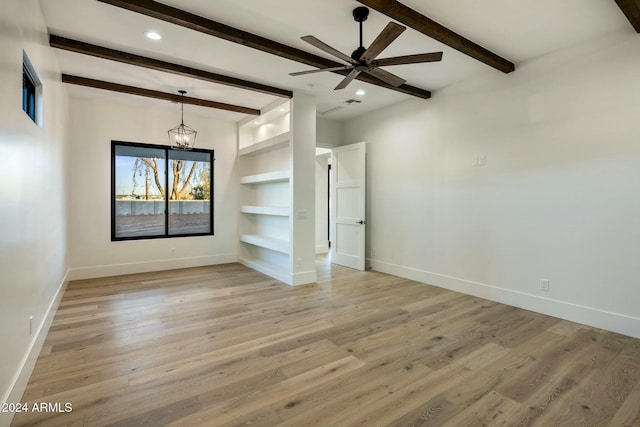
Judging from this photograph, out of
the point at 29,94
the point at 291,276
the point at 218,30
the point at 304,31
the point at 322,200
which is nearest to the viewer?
the point at 29,94

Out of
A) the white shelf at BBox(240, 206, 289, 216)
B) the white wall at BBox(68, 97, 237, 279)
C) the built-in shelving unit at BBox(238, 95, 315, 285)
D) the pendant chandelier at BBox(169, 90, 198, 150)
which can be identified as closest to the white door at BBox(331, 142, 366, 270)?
the built-in shelving unit at BBox(238, 95, 315, 285)

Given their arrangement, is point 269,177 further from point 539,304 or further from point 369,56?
point 539,304

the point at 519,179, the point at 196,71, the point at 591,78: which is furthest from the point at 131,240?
the point at 591,78

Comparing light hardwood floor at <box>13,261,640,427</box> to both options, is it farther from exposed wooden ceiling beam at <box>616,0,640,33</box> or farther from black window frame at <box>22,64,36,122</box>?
exposed wooden ceiling beam at <box>616,0,640,33</box>

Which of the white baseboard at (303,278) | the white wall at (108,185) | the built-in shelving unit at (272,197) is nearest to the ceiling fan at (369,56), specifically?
the built-in shelving unit at (272,197)

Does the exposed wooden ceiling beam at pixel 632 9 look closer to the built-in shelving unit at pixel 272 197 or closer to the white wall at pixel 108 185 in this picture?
the built-in shelving unit at pixel 272 197

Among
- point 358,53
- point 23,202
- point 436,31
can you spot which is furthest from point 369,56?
point 23,202

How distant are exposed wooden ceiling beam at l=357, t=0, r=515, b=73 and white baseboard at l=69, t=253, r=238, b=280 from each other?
522 centimetres

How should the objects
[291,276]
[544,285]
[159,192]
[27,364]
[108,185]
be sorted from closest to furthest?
[27,364] → [544,285] → [291,276] → [108,185] → [159,192]

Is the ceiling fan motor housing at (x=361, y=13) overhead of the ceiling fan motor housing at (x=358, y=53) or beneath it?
overhead

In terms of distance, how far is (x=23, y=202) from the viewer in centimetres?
224

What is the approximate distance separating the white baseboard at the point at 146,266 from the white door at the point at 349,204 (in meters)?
2.23

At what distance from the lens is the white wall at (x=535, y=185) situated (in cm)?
313

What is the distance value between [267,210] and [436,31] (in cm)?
366
